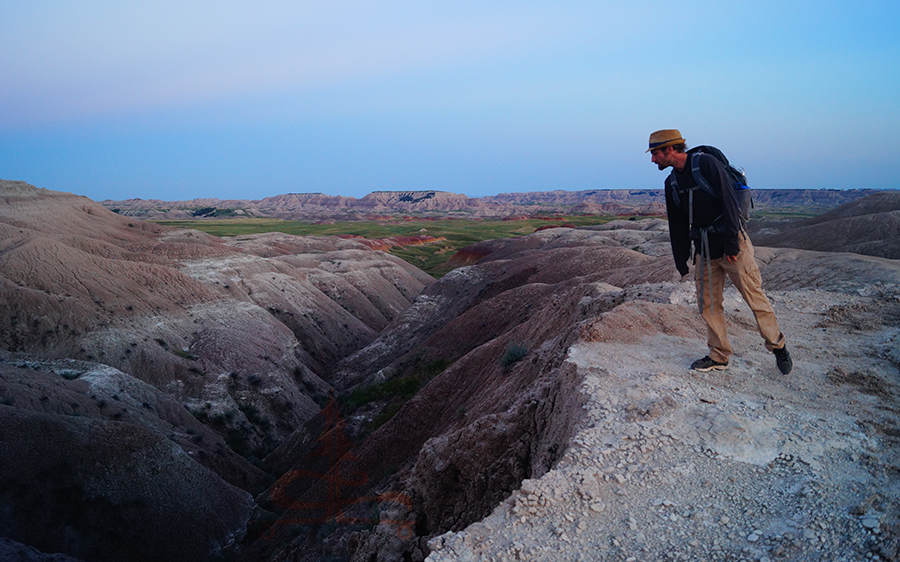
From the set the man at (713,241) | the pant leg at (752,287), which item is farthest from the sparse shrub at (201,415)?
the pant leg at (752,287)

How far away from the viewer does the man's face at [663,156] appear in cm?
515

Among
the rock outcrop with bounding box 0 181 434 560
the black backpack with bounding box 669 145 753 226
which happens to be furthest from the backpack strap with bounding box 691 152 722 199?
the rock outcrop with bounding box 0 181 434 560

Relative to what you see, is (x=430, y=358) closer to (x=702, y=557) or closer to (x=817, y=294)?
(x=817, y=294)

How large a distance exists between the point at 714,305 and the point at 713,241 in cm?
73

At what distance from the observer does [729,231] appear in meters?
4.85

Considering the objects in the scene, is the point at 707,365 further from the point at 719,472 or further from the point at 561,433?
the point at 719,472

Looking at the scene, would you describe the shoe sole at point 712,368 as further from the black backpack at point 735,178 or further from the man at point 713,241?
the black backpack at point 735,178

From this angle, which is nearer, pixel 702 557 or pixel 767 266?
pixel 702 557

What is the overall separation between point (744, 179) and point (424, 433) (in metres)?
8.32

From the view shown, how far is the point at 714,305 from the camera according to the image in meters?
5.33

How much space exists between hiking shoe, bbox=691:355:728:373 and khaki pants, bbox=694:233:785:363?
47mm

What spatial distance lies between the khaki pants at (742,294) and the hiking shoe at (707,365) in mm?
47

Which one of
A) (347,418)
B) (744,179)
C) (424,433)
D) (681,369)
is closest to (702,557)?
(681,369)

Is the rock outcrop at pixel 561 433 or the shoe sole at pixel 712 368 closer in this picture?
the rock outcrop at pixel 561 433
